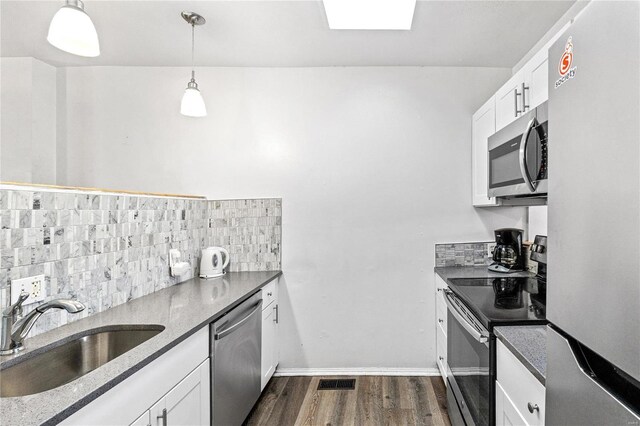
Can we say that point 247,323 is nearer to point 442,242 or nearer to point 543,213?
point 442,242

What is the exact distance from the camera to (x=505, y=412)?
132 centimetres

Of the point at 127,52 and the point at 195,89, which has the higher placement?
the point at 127,52

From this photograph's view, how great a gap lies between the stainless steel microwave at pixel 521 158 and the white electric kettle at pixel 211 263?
78.9 inches

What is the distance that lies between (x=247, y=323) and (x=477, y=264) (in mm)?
1888

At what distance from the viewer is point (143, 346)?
4.07 ft

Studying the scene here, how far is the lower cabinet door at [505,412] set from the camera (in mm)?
1205

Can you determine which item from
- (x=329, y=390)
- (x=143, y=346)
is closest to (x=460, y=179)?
(x=329, y=390)

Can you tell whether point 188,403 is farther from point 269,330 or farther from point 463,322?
point 463,322

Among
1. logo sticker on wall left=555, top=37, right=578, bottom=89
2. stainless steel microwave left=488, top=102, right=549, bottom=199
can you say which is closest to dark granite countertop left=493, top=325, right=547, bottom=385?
stainless steel microwave left=488, top=102, right=549, bottom=199

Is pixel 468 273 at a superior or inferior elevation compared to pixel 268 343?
superior

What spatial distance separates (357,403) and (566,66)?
7.81ft

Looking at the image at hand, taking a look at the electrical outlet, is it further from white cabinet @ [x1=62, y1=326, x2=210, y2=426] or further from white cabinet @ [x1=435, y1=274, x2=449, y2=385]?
white cabinet @ [x1=435, y1=274, x2=449, y2=385]

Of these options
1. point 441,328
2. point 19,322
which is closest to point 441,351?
point 441,328

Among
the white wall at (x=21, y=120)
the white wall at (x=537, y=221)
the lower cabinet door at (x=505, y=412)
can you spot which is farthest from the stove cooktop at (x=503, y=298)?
the white wall at (x=21, y=120)
